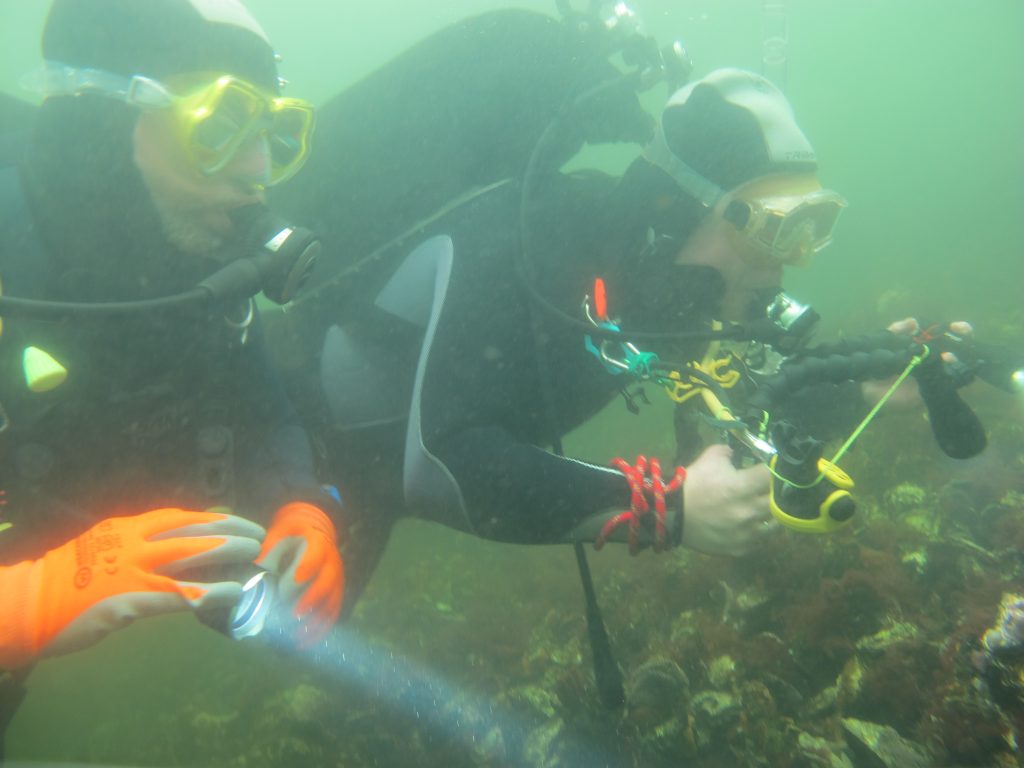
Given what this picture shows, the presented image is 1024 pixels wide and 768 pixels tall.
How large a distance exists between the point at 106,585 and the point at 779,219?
3.17m

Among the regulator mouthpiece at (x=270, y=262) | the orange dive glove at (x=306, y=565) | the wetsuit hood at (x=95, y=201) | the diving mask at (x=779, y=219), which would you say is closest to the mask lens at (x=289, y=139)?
the regulator mouthpiece at (x=270, y=262)

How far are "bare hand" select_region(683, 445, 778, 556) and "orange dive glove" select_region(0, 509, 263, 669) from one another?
173 centimetres

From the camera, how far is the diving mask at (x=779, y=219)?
255 centimetres

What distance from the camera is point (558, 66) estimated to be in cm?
312

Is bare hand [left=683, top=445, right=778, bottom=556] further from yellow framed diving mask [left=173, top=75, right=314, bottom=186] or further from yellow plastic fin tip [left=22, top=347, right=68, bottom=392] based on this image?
yellow framed diving mask [left=173, top=75, right=314, bottom=186]

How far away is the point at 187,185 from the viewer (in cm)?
254

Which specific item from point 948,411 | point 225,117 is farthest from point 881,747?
point 225,117

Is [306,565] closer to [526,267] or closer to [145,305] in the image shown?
[145,305]

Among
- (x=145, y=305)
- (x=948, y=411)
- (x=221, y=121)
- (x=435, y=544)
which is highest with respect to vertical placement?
(x=221, y=121)

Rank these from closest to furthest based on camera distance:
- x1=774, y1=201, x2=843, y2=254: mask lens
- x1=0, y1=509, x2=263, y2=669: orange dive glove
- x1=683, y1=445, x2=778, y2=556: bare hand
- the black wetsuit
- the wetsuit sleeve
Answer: x1=0, y1=509, x2=263, y2=669: orange dive glove, x1=683, y1=445, x2=778, y2=556: bare hand, the wetsuit sleeve, the black wetsuit, x1=774, y1=201, x2=843, y2=254: mask lens

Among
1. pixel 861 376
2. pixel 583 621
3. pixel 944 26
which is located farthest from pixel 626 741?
pixel 944 26

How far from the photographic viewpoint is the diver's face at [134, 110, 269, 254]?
2480 millimetres

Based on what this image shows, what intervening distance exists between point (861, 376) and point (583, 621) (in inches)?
184

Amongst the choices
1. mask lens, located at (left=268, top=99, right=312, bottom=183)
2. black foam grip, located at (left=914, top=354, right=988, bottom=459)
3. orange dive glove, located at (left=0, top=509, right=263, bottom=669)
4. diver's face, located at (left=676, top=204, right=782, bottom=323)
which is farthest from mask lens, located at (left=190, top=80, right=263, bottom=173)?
black foam grip, located at (left=914, top=354, right=988, bottom=459)
